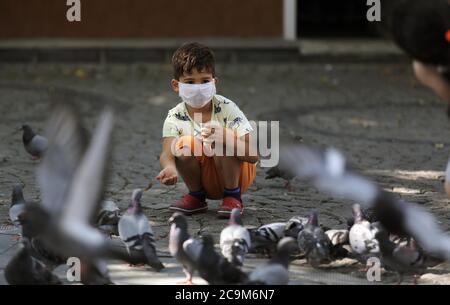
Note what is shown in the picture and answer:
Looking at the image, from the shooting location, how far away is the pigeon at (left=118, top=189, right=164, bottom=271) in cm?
438

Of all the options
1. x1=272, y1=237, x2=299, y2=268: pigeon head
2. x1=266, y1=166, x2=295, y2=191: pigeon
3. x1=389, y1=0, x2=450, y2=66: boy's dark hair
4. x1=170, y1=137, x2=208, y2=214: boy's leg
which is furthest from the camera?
x1=266, y1=166, x2=295, y2=191: pigeon

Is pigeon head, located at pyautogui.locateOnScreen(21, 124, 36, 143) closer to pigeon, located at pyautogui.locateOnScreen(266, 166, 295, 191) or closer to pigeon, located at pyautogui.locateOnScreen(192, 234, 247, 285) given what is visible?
pigeon, located at pyautogui.locateOnScreen(266, 166, 295, 191)

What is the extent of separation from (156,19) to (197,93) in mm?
7470

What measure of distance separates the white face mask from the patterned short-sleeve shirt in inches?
6.3

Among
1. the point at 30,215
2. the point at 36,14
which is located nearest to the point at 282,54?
the point at 36,14

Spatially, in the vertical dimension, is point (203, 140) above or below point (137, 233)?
above

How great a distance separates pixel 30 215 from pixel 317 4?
11.0m

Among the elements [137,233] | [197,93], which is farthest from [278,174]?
[137,233]

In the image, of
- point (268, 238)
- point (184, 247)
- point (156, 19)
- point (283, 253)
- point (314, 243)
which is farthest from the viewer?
Result: point (156, 19)

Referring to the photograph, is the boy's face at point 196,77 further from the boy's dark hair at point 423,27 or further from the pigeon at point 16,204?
the boy's dark hair at point 423,27

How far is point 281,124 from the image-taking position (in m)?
8.88

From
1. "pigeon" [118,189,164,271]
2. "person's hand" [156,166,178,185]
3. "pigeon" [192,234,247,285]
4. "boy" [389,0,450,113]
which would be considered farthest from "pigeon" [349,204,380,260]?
"person's hand" [156,166,178,185]

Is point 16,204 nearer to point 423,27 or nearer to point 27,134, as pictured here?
point 27,134
